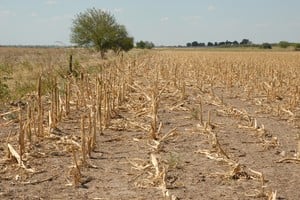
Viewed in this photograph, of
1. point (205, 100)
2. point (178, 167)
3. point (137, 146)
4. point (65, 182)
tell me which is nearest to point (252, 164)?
point (178, 167)

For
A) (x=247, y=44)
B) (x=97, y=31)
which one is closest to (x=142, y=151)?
(x=97, y=31)

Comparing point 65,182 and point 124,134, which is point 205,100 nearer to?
point 124,134

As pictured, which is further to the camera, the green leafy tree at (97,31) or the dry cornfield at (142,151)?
the green leafy tree at (97,31)

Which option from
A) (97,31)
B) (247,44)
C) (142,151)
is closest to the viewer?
(142,151)

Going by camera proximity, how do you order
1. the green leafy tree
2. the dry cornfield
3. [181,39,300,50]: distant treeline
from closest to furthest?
the dry cornfield → the green leafy tree → [181,39,300,50]: distant treeline

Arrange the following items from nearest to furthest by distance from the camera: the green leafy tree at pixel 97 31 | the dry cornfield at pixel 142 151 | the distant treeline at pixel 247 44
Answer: the dry cornfield at pixel 142 151, the green leafy tree at pixel 97 31, the distant treeline at pixel 247 44

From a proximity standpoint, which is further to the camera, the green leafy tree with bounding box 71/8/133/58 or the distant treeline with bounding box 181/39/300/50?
the distant treeline with bounding box 181/39/300/50

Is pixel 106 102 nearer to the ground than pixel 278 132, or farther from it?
farther from it

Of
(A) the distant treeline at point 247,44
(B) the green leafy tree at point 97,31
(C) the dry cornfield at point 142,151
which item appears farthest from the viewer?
(A) the distant treeline at point 247,44

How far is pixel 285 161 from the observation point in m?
7.35

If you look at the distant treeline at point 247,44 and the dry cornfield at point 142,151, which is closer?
the dry cornfield at point 142,151

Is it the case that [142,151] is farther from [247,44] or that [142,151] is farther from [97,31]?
[247,44]

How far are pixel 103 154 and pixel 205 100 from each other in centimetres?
732

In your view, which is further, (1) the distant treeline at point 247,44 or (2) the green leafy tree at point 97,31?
(1) the distant treeline at point 247,44
